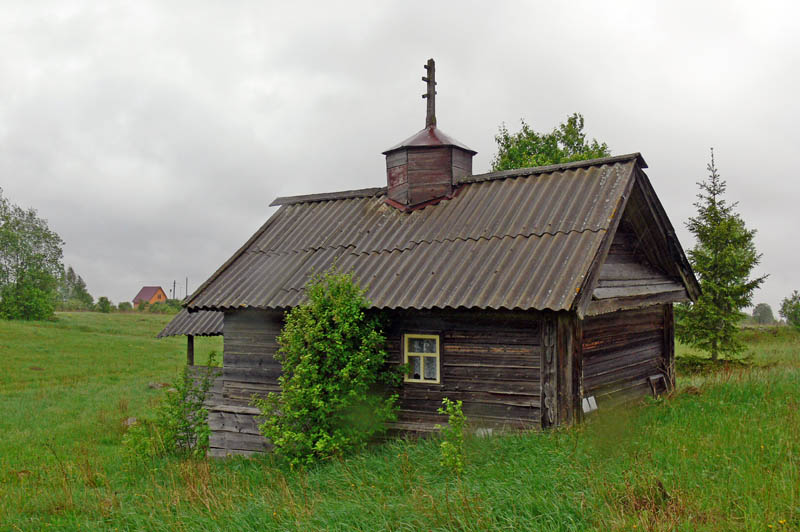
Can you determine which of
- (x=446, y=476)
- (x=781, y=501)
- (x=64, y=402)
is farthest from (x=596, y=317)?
(x=64, y=402)

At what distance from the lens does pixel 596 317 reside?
36.9ft

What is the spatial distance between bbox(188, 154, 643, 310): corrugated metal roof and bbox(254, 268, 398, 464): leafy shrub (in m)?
0.66

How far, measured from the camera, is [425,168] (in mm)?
14383

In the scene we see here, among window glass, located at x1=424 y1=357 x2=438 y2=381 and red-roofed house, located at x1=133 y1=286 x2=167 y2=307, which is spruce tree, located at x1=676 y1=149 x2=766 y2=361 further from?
red-roofed house, located at x1=133 y1=286 x2=167 y2=307

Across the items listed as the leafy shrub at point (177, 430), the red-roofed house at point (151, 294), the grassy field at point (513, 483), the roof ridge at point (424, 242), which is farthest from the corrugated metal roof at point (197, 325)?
the red-roofed house at point (151, 294)

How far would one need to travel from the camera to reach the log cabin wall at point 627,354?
36.4 ft

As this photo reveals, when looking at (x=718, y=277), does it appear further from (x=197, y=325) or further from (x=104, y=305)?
(x=104, y=305)

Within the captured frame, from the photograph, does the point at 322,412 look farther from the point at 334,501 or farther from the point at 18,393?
the point at 18,393

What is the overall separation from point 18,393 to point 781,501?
91.4ft

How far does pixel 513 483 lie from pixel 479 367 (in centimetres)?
362

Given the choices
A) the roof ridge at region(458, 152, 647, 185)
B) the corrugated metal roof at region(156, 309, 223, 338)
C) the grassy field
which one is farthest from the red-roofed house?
the roof ridge at region(458, 152, 647, 185)

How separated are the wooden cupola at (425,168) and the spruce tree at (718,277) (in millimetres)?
13192

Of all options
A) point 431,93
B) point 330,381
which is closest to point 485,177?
point 431,93

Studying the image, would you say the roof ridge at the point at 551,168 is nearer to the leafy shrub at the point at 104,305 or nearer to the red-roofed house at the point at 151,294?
the leafy shrub at the point at 104,305
